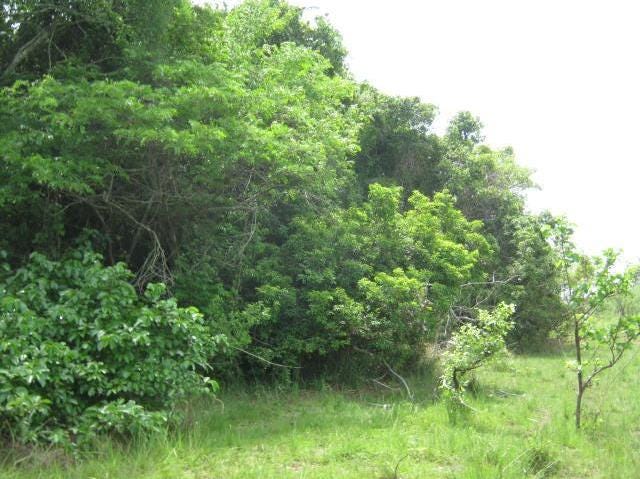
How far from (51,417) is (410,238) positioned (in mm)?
6804

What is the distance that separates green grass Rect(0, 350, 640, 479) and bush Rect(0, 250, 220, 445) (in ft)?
0.98

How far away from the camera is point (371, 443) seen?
5.69 meters

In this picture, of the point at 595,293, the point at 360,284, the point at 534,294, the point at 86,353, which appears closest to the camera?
the point at 86,353

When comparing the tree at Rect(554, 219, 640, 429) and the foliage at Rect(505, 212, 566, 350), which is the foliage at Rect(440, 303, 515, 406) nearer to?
the tree at Rect(554, 219, 640, 429)

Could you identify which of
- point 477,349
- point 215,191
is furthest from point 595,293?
point 215,191

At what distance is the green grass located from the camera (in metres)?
4.77

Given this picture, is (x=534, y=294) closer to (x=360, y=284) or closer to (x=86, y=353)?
(x=360, y=284)

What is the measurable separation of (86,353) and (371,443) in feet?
8.94

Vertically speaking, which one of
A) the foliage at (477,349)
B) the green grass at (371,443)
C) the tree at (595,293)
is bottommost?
the green grass at (371,443)

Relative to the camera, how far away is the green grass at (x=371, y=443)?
188 inches

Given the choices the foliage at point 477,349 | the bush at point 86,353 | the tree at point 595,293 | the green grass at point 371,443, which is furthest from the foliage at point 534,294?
the bush at point 86,353

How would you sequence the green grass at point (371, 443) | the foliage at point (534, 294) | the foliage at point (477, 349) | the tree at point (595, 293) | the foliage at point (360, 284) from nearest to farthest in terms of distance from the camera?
the green grass at point (371, 443)
the tree at point (595, 293)
the foliage at point (477, 349)
the foliage at point (360, 284)
the foliage at point (534, 294)

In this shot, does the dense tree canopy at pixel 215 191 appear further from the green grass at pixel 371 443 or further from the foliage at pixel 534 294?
the foliage at pixel 534 294

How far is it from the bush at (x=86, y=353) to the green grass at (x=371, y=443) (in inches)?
11.7
